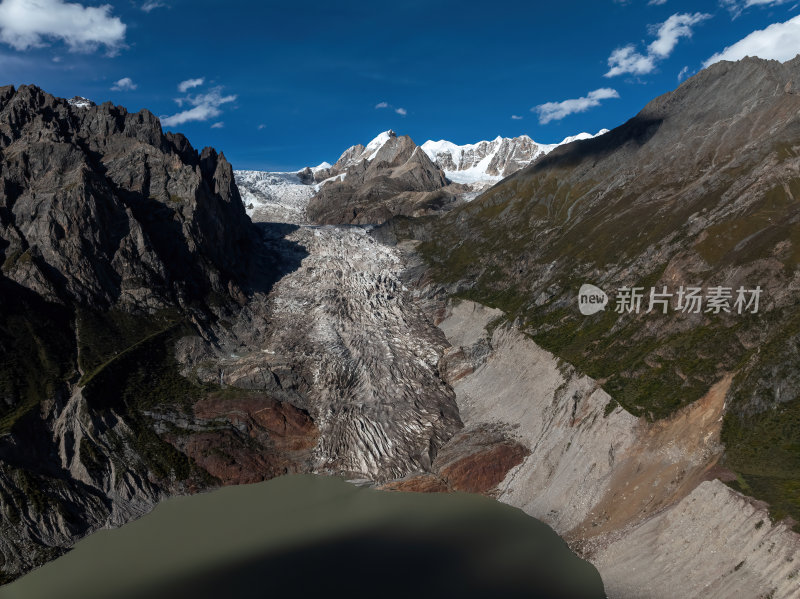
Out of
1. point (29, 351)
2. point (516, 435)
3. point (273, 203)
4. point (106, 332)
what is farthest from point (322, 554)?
point (273, 203)

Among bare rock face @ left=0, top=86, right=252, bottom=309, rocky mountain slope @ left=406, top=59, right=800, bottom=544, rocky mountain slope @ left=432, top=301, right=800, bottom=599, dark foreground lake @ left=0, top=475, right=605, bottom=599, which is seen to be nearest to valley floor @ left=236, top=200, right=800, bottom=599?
rocky mountain slope @ left=432, top=301, right=800, bottom=599

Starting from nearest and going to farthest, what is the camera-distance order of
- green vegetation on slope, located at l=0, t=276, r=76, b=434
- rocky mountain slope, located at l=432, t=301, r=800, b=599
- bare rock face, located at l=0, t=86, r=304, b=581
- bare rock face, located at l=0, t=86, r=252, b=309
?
rocky mountain slope, located at l=432, t=301, r=800, b=599, bare rock face, located at l=0, t=86, r=304, b=581, green vegetation on slope, located at l=0, t=276, r=76, b=434, bare rock face, located at l=0, t=86, r=252, b=309

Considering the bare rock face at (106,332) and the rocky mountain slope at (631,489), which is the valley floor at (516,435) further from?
the bare rock face at (106,332)

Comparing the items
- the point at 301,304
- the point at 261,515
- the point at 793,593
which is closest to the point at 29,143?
the point at 301,304

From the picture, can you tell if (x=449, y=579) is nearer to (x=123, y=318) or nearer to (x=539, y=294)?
(x=539, y=294)

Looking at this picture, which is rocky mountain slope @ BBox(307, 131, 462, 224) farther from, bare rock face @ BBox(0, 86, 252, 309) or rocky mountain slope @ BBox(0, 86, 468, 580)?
rocky mountain slope @ BBox(0, 86, 468, 580)

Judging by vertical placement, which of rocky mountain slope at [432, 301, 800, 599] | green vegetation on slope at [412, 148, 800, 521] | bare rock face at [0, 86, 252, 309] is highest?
bare rock face at [0, 86, 252, 309]

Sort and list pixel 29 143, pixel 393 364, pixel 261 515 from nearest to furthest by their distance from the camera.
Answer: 1. pixel 261 515
2. pixel 393 364
3. pixel 29 143
